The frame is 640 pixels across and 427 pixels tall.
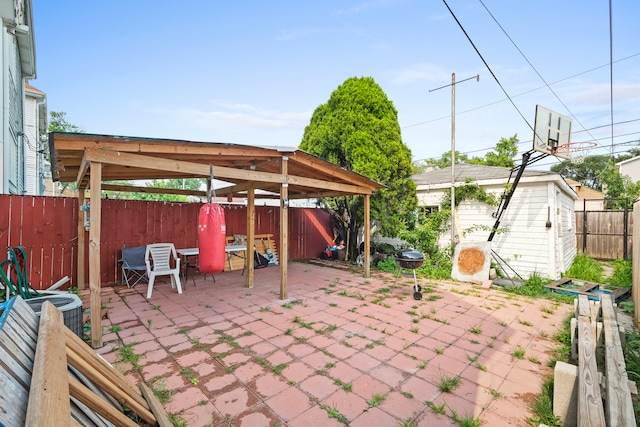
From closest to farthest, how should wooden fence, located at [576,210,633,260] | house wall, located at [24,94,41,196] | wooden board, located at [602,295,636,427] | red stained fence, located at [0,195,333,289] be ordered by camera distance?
wooden board, located at [602,295,636,427] → red stained fence, located at [0,195,333,289] → wooden fence, located at [576,210,633,260] → house wall, located at [24,94,41,196]

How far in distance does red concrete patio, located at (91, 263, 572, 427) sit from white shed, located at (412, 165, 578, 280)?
6.65ft

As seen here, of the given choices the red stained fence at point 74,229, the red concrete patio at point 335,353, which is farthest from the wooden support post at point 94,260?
the red stained fence at point 74,229

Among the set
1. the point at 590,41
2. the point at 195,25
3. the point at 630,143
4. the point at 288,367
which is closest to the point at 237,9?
the point at 195,25

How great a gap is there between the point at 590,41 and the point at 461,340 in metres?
7.51

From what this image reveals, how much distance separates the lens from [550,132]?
6.59 m

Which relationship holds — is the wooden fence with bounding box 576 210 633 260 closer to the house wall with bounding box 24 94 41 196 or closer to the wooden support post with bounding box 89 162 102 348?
the wooden support post with bounding box 89 162 102 348

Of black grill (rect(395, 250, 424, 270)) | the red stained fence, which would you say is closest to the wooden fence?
black grill (rect(395, 250, 424, 270))

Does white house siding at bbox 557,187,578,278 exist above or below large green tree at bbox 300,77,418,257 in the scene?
below

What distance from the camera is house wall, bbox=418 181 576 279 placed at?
6480mm

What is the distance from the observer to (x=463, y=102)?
7.84m

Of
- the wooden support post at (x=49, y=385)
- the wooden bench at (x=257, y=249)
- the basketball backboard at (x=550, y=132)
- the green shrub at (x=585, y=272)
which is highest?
the basketball backboard at (x=550, y=132)

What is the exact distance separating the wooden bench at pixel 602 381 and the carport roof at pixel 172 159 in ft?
13.6

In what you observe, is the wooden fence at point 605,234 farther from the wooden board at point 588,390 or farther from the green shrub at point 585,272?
the wooden board at point 588,390

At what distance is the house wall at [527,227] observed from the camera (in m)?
6.48
